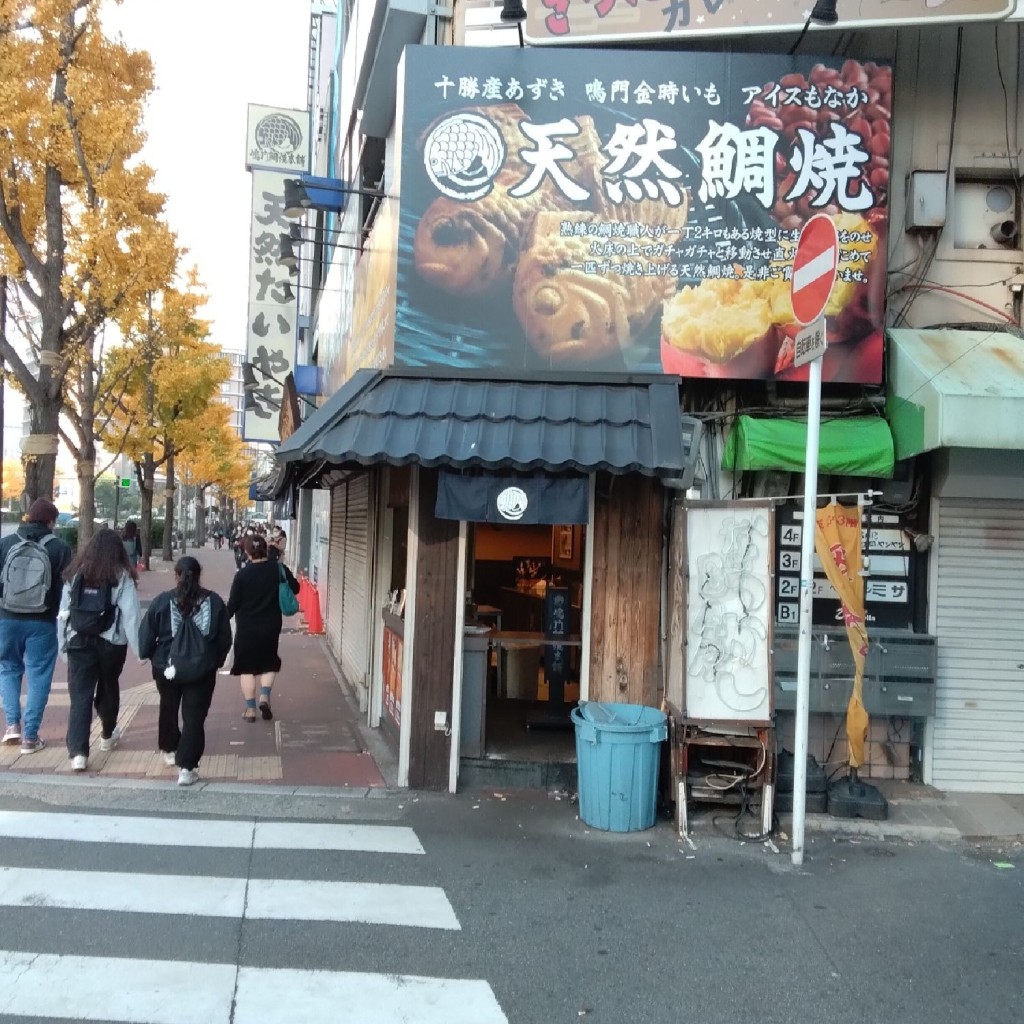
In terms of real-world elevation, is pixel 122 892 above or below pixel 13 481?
below

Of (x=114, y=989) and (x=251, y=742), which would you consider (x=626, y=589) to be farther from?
(x=114, y=989)

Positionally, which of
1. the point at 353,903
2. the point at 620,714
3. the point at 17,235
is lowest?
the point at 353,903

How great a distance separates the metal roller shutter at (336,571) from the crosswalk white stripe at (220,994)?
925cm

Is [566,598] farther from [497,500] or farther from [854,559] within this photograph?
[854,559]

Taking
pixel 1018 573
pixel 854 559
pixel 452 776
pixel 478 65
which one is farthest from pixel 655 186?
pixel 452 776

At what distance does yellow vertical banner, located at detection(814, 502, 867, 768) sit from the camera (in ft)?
21.9

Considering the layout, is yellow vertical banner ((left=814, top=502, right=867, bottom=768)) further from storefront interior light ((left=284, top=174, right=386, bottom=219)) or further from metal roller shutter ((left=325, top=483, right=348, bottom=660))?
metal roller shutter ((left=325, top=483, right=348, bottom=660))

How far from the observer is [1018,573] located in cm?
762

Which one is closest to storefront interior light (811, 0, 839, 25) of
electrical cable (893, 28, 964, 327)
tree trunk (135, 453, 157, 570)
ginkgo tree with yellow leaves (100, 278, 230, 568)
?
electrical cable (893, 28, 964, 327)

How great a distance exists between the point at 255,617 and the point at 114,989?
5461mm

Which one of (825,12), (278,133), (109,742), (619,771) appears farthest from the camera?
A: (278,133)

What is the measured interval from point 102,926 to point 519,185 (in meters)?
5.80

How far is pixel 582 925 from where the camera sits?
4.86 metres

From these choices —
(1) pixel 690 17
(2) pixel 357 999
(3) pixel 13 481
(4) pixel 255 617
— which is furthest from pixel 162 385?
(3) pixel 13 481
